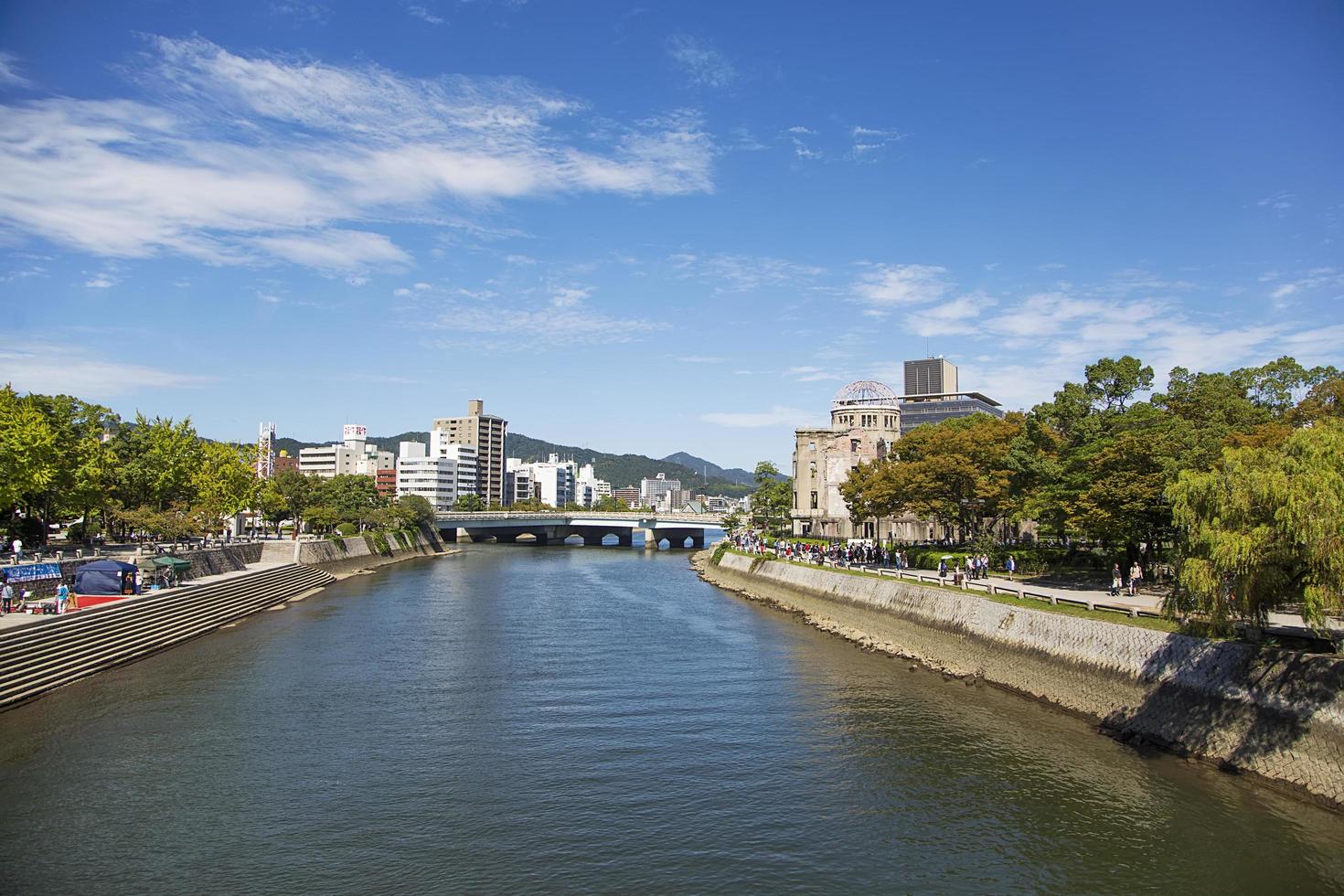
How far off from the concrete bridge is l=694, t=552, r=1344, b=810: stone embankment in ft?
315

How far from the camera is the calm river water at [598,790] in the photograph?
18453 mm

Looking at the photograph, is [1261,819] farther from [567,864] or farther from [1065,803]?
[567,864]

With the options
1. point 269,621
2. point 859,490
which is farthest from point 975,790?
point 859,490

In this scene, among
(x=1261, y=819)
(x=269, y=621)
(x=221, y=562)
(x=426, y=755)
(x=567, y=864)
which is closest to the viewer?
(x=567, y=864)

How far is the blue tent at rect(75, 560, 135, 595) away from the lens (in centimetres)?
4034

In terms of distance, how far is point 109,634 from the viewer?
37438 mm

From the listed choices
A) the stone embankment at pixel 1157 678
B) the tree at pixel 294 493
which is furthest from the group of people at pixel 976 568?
the tree at pixel 294 493

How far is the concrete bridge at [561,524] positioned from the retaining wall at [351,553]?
606 inches

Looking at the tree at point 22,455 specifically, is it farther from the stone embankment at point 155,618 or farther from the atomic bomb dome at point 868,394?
the atomic bomb dome at point 868,394

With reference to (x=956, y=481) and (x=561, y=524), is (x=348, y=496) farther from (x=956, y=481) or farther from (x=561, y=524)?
(x=956, y=481)

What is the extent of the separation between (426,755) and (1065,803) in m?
18.3

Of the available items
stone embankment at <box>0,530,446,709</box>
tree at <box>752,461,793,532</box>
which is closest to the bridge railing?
tree at <box>752,461,793,532</box>

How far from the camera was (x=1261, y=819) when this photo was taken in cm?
2053

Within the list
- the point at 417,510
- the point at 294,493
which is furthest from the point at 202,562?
the point at 417,510
